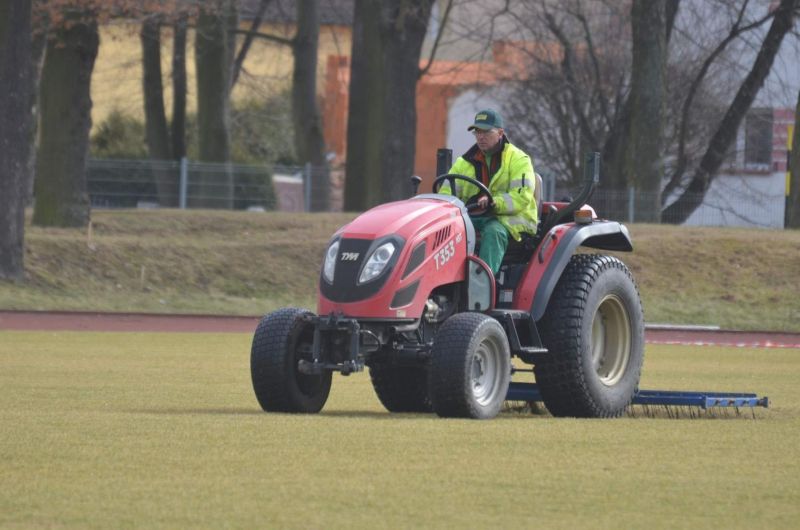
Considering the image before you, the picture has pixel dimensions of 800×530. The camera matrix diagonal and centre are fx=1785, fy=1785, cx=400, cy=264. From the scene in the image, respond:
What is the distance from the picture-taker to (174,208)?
40750mm

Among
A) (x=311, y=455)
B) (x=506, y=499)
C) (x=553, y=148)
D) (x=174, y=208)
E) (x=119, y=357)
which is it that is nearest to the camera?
(x=506, y=499)

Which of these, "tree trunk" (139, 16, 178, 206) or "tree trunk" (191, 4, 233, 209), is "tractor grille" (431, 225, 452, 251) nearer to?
"tree trunk" (139, 16, 178, 206)

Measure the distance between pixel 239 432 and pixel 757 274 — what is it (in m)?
23.4

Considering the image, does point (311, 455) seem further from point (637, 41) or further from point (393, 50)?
point (637, 41)

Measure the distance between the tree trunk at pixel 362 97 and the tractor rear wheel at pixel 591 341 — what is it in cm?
2525

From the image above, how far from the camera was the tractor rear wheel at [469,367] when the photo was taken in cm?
1144

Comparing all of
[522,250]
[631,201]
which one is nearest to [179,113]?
[631,201]

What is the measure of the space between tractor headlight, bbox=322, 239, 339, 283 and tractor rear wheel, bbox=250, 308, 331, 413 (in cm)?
41

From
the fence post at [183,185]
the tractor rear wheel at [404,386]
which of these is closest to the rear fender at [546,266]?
the tractor rear wheel at [404,386]

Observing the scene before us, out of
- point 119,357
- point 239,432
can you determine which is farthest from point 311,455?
point 119,357

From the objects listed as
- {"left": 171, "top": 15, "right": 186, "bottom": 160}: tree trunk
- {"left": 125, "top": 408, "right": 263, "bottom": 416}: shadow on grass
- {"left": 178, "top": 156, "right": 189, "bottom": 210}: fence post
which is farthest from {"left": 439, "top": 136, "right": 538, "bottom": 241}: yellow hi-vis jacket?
{"left": 171, "top": 15, "right": 186, "bottom": 160}: tree trunk

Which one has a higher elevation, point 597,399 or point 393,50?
point 393,50

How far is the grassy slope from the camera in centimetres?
3003

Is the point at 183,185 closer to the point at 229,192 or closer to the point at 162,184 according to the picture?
the point at 162,184
